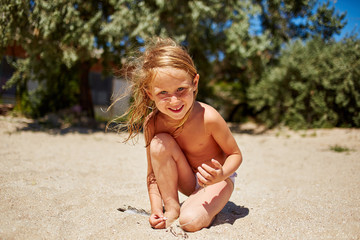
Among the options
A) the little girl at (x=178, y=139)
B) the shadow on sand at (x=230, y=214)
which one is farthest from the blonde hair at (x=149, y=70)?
the shadow on sand at (x=230, y=214)

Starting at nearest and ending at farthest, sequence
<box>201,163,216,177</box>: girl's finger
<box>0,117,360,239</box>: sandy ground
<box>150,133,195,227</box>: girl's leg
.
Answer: <box>201,163,216,177</box>: girl's finger, <box>0,117,360,239</box>: sandy ground, <box>150,133,195,227</box>: girl's leg

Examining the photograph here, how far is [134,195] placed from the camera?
7.52 feet

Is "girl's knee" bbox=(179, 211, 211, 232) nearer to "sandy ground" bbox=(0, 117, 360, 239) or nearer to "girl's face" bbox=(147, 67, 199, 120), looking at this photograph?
"sandy ground" bbox=(0, 117, 360, 239)

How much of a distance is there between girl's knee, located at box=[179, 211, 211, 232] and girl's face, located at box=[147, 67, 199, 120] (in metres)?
0.60

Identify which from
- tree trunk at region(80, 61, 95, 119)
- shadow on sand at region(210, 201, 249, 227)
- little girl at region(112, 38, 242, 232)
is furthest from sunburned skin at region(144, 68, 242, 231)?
tree trunk at region(80, 61, 95, 119)

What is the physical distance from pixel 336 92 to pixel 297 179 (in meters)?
4.87

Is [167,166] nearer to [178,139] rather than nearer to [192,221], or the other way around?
[178,139]

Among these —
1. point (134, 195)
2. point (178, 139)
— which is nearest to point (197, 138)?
point (178, 139)

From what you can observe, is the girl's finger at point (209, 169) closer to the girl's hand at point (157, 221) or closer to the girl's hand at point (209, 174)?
the girl's hand at point (209, 174)

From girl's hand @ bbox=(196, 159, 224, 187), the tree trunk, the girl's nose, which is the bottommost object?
the tree trunk

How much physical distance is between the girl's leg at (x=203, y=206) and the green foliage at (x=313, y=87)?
20.2ft

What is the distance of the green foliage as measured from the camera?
6.60 m

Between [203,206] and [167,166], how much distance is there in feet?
1.12

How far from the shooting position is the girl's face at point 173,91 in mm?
1608
